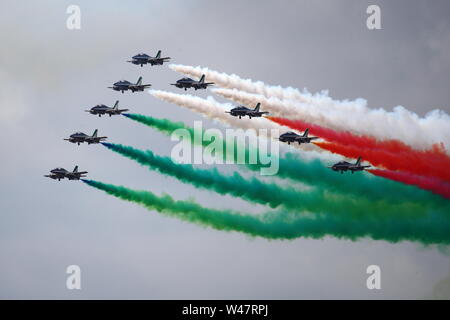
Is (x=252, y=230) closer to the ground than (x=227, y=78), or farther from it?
closer to the ground

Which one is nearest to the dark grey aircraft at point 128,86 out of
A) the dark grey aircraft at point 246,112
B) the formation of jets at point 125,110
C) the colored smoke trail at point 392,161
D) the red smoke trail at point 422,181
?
the formation of jets at point 125,110

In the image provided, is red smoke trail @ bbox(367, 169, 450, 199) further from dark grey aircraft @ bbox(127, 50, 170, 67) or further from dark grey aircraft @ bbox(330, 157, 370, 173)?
dark grey aircraft @ bbox(127, 50, 170, 67)

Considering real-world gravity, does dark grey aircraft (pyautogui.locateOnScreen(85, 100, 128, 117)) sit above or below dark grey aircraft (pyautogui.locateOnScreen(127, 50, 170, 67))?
below

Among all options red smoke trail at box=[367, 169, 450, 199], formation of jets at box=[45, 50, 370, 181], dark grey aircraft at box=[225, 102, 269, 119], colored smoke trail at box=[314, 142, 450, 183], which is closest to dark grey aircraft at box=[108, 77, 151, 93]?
formation of jets at box=[45, 50, 370, 181]

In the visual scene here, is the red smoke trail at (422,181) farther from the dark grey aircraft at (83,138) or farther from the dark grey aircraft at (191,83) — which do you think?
the dark grey aircraft at (83,138)

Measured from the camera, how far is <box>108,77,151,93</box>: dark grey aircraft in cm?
19150

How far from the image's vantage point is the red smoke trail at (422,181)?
183250 millimetres

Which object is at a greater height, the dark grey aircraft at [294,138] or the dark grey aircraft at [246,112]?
the dark grey aircraft at [246,112]

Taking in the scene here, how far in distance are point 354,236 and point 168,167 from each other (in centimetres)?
1971

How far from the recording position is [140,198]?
186 meters

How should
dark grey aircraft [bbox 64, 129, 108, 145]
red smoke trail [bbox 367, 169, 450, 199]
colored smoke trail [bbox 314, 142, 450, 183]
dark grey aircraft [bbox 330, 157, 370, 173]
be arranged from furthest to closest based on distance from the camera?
dark grey aircraft [bbox 64, 129, 108, 145]
colored smoke trail [bbox 314, 142, 450, 183]
red smoke trail [bbox 367, 169, 450, 199]
dark grey aircraft [bbox 330, 157, 370, 173]
